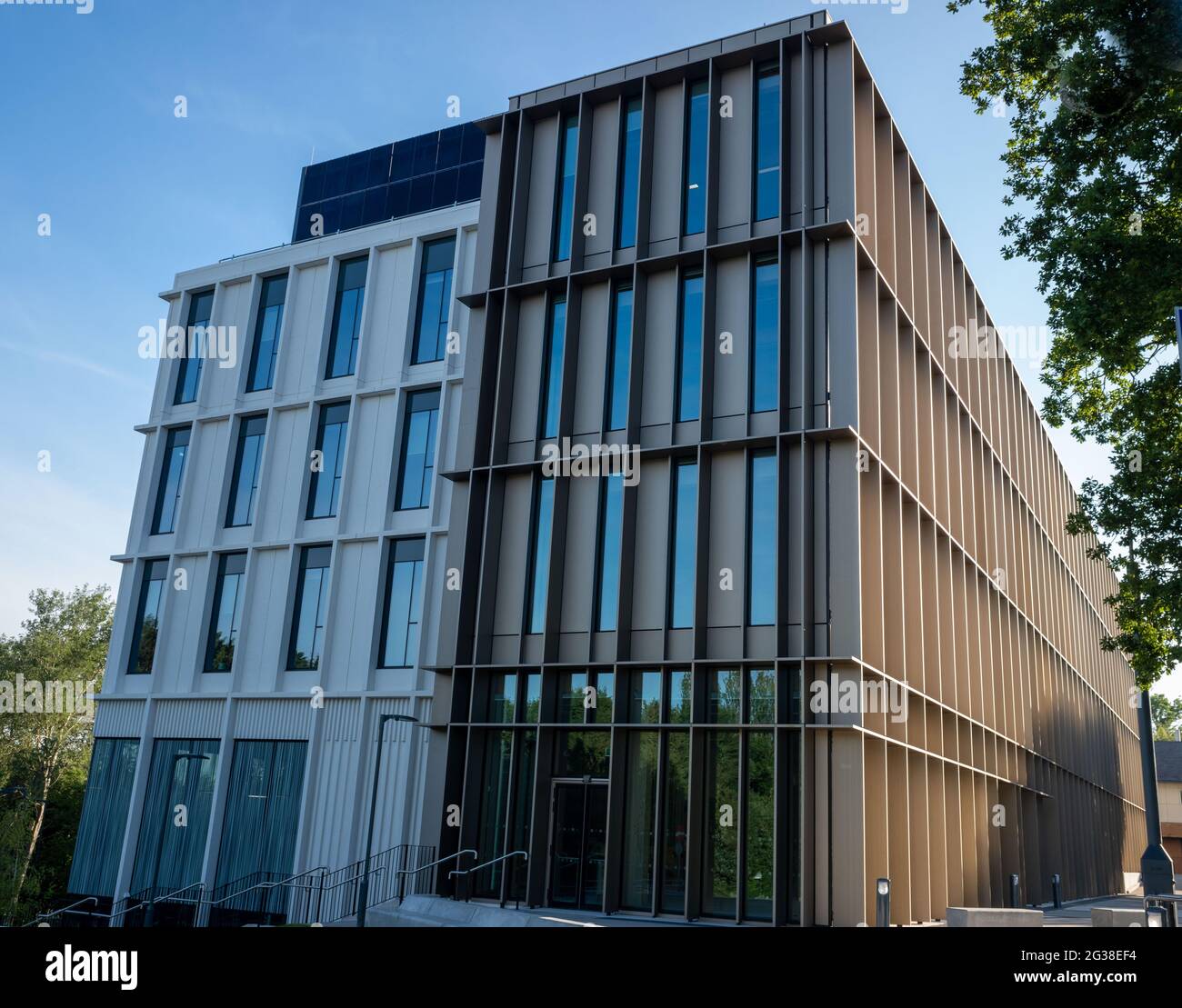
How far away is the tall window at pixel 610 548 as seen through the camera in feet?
73.0

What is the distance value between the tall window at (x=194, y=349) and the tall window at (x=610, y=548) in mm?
18007

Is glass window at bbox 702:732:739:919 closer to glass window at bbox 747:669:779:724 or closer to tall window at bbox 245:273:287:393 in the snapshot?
glass window at bbox 747:669:779:724

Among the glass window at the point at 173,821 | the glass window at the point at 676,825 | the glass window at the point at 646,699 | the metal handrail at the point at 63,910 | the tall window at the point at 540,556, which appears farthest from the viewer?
the glass window at the point at 173,821

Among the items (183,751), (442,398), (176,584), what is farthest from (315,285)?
(183,751)

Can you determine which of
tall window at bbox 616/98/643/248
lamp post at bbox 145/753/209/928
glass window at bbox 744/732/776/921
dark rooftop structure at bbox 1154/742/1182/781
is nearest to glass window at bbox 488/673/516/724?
glass window at bbox 744/732/776/921

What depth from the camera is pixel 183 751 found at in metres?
30.4

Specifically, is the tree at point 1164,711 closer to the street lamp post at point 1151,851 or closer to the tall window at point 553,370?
the street lamp post at point 1151,851

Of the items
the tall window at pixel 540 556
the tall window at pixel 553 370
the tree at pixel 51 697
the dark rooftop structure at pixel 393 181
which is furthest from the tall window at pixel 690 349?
the tree at pixel 51 697

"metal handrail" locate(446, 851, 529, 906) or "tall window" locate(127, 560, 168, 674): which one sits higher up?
"tall window" locate(127, 560, 168, 674)

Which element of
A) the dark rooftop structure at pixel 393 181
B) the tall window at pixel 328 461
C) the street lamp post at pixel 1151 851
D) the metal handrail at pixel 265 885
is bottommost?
the metal handrail at pixel 265 885

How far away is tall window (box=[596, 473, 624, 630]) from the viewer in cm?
2227

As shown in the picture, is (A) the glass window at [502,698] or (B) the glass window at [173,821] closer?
(A) the glass window at [502,698]

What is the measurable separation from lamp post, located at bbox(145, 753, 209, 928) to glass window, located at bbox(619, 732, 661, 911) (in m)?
14.9

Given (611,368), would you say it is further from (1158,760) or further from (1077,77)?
(1158,760)
